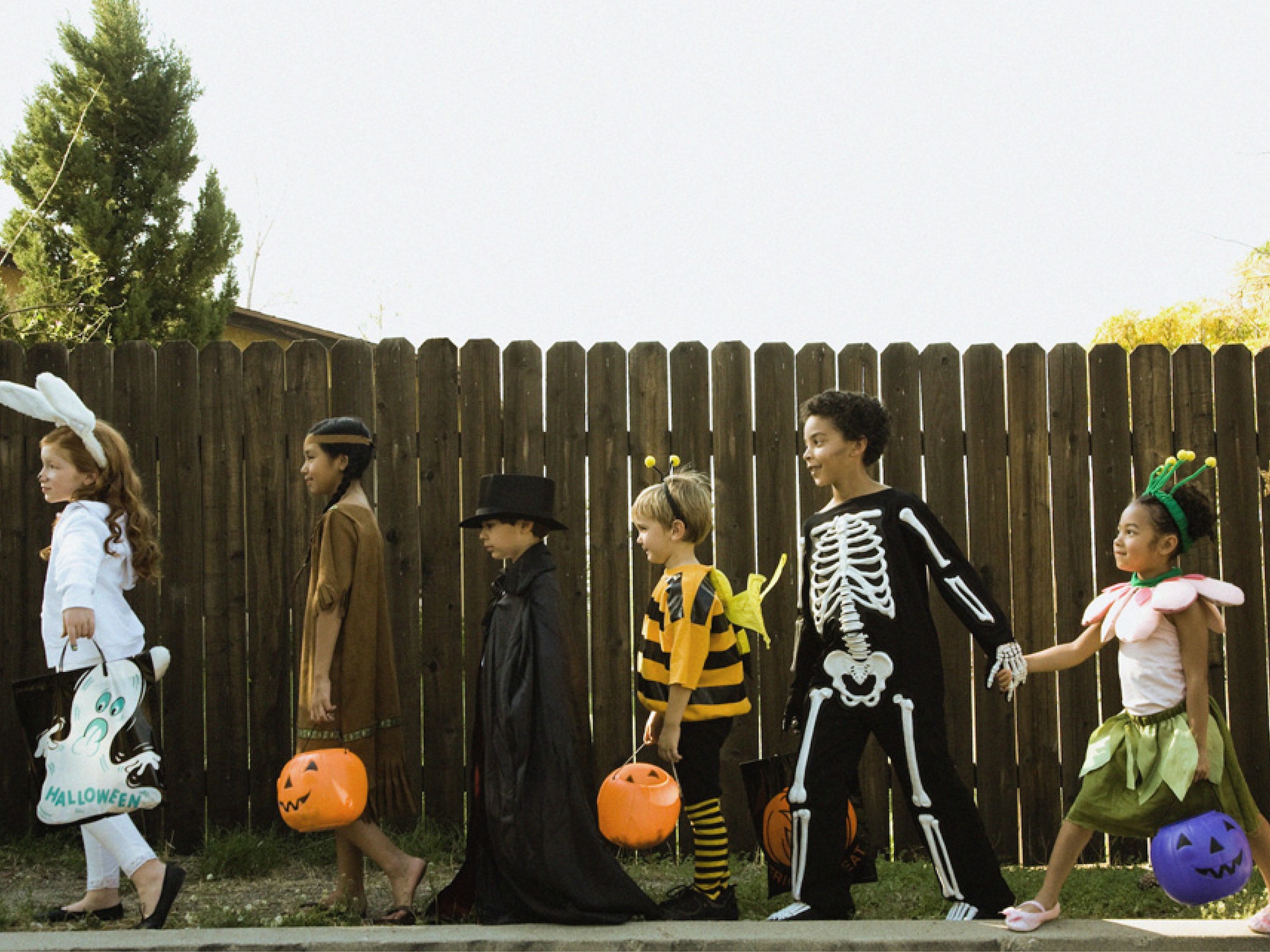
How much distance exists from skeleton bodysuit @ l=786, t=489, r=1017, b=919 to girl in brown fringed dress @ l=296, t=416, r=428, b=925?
1.50 meters

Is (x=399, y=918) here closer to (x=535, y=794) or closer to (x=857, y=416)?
(x=535, y=794)

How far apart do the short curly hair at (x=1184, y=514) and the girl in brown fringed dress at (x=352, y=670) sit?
285cm

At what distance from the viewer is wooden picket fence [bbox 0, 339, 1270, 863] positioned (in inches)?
204

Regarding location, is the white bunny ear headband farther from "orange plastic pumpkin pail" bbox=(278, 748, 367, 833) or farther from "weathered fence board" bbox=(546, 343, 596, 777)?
"weathered fence board" bbox=(546, 343, 596, 777)

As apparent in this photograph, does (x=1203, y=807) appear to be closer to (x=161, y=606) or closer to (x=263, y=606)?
(x=263, y=606)

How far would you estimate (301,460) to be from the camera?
210 inches

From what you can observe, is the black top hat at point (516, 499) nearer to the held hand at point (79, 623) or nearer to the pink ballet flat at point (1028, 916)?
the held hand at point (79, 623)

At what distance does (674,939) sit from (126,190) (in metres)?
15.0

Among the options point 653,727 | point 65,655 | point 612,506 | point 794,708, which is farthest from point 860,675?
point 65,655

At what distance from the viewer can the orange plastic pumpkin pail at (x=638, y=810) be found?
3.96 metres

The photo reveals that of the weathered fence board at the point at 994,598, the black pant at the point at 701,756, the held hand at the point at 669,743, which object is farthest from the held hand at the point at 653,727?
the weathered fence board at the point at 994,598

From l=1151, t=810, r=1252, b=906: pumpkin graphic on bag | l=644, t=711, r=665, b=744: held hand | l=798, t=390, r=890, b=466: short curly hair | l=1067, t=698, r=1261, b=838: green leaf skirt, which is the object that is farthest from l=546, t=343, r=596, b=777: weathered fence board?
l=1151, t=810, r=1252, b=906: pumpkin graphic on bag

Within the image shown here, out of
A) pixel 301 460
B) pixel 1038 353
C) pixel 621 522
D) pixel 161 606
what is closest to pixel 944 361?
pixel 1038 353

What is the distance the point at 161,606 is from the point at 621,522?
7.19 ft
